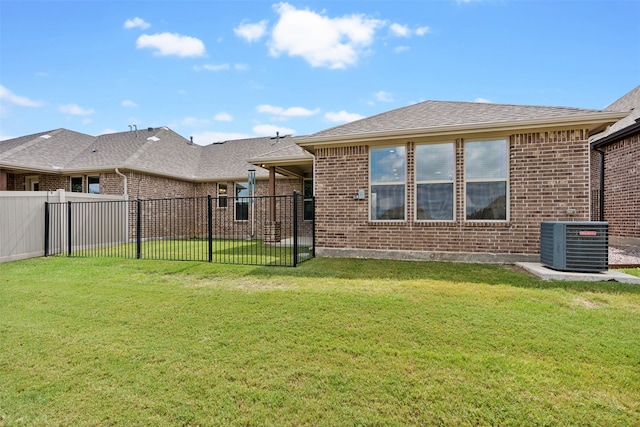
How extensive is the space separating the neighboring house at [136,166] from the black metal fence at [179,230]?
33.0 inches

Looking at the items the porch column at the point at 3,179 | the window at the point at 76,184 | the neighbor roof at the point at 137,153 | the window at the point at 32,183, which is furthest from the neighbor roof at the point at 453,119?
the window at the point at 32,183

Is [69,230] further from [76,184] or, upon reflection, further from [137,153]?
[76,184]

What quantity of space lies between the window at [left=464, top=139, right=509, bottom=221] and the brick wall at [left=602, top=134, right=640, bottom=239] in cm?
536

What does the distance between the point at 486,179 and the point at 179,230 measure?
1320 cm

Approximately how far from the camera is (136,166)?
490 inches

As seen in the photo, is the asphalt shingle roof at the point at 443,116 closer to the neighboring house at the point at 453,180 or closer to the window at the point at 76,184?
the neighboring house at the point at 453,180

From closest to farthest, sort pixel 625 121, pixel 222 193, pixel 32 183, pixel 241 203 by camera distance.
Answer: pixel 625 121, pixel 32 183, pixel 241 203, pixel 222 193

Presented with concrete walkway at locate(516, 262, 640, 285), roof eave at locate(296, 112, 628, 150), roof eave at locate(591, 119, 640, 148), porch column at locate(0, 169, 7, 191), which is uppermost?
roof eave at locate(591, 119, 640, 148)

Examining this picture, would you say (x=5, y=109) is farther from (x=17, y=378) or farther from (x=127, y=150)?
(x=17, y=378)

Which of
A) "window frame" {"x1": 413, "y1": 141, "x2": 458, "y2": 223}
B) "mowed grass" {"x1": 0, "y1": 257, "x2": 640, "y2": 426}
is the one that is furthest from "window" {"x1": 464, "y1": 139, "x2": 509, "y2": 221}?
"mowed grass" {"x1": 0, "y1": 257, "x2": 640, "y2": 426}

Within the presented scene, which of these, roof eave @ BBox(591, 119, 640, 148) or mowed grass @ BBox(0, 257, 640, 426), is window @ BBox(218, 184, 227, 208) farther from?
roof eave @ BBox(591, 119, 640, 148)

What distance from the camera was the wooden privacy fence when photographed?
25.9ft

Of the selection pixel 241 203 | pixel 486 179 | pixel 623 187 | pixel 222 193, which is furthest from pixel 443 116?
pixel 222 193

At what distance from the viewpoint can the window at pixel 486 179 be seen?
268 inches
